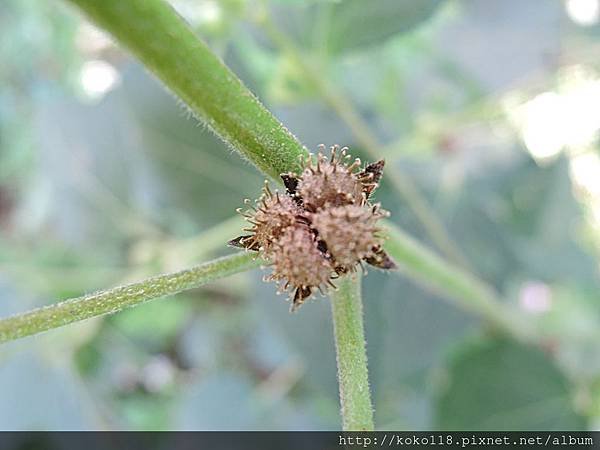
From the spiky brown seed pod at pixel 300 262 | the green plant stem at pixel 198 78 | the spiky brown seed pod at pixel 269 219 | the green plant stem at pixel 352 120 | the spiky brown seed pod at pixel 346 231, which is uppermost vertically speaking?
the green plant stem at pixel 352 120

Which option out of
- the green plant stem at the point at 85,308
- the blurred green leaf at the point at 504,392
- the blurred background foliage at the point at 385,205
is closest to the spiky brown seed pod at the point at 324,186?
the green plant stem at the point at 85,308

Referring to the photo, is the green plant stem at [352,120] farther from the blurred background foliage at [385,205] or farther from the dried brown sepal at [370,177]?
the dried brown sepal at [370,177]

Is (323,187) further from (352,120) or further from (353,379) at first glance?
(352,120)

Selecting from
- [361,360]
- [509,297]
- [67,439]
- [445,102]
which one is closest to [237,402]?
[67,439]

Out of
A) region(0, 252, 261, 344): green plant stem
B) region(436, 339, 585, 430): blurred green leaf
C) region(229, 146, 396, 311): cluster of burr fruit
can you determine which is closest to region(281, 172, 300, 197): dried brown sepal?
region(229, 146, 396, 311): cluster of burr fruit

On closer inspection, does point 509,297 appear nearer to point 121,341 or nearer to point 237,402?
point 237,402

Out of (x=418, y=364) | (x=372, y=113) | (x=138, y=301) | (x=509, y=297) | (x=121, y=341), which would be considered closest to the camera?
(x=138, y=301)

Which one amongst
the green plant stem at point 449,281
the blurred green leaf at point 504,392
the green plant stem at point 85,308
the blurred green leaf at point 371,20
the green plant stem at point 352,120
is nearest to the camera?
the green plant stem at point 85,308
